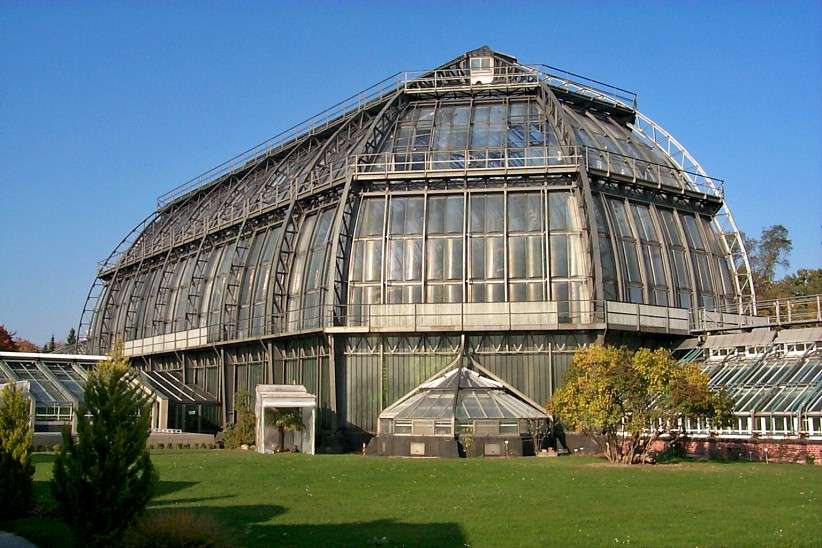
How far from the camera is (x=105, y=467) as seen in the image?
19.6 metres

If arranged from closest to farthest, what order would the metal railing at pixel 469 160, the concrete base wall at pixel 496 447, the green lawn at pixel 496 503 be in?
the green lawn at pixel 496 503
the concrete base wall at pixel 496 447
the metal railing at pixel 469 160

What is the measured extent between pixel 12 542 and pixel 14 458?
17.0 ft

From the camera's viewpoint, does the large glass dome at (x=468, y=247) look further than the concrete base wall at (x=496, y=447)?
Yes

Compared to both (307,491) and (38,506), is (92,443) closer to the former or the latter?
(38,506)

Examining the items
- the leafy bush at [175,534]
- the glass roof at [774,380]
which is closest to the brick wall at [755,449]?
the glass roof at [774,380]

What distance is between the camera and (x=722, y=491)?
2831 cm

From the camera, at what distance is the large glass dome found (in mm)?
55125

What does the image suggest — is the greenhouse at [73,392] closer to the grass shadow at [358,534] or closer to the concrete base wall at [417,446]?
the concrete base wall at [417,446]

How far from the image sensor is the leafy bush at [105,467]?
64.0 ft

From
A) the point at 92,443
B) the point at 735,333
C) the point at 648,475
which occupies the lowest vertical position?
the point at 648,475

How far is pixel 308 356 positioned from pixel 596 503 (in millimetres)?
35863

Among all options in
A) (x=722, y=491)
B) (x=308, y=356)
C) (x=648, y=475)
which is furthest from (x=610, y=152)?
(x=722, y=491)

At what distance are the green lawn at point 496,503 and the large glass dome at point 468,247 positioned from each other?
15.7 meters

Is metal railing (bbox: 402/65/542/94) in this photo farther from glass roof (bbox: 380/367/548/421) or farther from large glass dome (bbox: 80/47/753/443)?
glass roof (bbox: 380/367/548/421)
